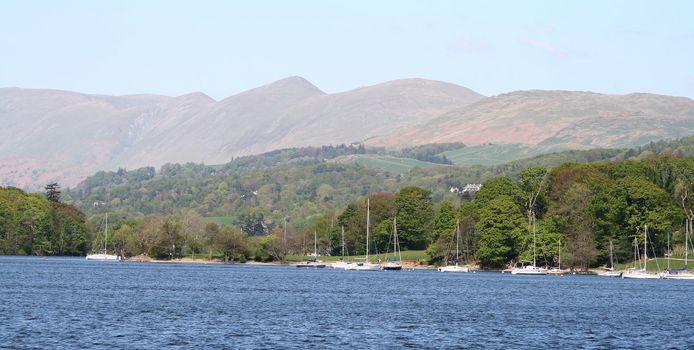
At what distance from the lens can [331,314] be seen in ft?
297

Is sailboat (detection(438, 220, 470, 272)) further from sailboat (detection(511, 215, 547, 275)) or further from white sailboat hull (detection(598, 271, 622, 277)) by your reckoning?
white sailboat hull (detection(598, 271, 622, 277))

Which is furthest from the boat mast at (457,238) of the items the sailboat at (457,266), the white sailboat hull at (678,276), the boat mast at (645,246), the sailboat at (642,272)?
the white sailboat hull at (678,276)

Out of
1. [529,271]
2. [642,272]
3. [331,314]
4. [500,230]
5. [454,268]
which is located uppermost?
[500,230]

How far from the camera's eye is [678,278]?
166875 millimetres

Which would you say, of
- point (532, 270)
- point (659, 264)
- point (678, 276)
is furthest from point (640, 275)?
point (532, 270)

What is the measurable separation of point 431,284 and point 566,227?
1753 inches

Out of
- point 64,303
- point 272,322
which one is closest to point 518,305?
point 272,322

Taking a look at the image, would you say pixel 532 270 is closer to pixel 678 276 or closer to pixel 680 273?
pixel 680 273

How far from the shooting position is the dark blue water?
232 ft

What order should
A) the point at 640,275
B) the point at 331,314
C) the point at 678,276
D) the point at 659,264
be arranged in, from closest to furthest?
the point at 331,314
the point at 678,276
the point at 640,275
the point at 659,264

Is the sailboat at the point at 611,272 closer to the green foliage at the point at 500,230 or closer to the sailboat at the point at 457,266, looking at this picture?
the green foliage at the point at 500,230

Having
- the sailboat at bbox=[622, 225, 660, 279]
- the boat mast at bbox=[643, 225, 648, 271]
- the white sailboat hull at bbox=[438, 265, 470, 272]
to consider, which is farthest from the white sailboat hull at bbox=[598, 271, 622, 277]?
the white sailboat hull at bbox=[438, 265, 470, 272]

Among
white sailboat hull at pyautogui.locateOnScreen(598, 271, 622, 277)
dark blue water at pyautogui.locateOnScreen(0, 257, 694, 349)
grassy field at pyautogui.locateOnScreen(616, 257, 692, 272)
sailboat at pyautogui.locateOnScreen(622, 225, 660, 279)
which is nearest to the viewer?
dark blue water at pyautogui.locateOnScreen(0, 257, 694, 349)

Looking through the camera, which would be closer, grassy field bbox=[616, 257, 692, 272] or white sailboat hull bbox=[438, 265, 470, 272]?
grassy field bbox=[616, 257, 692, 272]
